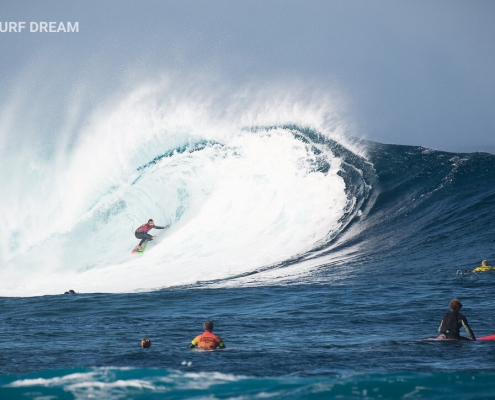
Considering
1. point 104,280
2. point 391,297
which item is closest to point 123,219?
point 104,280

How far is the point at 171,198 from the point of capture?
Result: 28.0 meters

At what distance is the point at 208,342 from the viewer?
37.9 feet

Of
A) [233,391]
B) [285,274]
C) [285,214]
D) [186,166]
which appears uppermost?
[186,166]

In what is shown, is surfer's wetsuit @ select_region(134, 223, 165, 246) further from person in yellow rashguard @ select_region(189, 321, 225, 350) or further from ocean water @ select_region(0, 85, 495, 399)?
person in yellow rashguard @ select_region(189, 321, 225, 350)

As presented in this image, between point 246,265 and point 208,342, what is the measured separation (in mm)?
9904

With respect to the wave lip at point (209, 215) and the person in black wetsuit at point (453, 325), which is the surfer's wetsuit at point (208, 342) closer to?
the person in black wetsuit at point (453, 325)

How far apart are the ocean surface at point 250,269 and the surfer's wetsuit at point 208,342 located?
234 millimetres

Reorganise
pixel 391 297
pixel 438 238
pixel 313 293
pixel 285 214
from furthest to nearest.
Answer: pixel 285 214, pixel 438 238, pixel 313 293, pixel 391 297

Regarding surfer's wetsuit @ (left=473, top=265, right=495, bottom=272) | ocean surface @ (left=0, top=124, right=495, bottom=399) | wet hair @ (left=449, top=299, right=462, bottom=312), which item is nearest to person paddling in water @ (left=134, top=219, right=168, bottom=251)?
ocean surface @ (left=0, top=124, right=495, bottom=399)

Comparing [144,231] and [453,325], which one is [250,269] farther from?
[453,325]

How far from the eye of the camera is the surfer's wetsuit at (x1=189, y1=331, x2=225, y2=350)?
11539 mm

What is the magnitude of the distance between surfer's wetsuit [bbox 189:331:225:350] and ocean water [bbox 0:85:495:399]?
0.25 metres

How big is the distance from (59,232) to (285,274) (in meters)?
11.7

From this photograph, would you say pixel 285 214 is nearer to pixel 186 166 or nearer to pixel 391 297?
pixel 186 166
